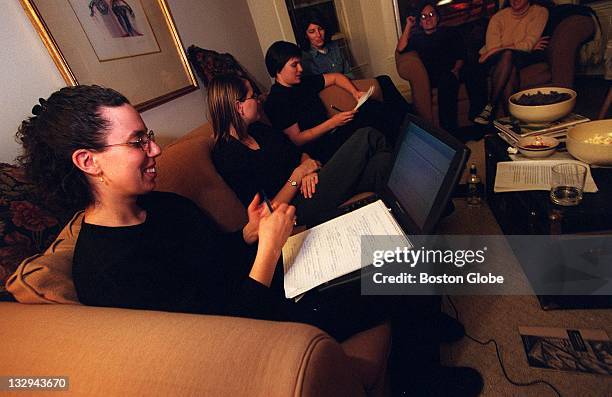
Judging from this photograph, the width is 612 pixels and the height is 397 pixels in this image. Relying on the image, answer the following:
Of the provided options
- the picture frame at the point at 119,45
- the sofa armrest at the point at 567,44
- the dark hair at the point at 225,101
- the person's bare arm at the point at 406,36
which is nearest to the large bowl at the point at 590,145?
the dark hair at the point at 225,101

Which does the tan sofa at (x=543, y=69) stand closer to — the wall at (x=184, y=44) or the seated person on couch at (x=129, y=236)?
the wall at (x=184, y=44)

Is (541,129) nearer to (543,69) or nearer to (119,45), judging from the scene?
(543,69)

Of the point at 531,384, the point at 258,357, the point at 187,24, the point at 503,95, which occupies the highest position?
the point at 187,24

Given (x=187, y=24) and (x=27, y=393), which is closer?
(x=27, y=393)

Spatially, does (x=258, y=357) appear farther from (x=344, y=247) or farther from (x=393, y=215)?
(x=393, y=215)

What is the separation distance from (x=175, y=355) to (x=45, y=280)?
0.39 m

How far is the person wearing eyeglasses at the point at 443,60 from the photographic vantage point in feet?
8.48

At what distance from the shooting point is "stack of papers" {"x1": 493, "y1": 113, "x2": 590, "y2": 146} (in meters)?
1.22

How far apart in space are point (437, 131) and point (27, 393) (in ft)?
3.03

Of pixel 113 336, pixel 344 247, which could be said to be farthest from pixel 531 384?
pixel 113 336

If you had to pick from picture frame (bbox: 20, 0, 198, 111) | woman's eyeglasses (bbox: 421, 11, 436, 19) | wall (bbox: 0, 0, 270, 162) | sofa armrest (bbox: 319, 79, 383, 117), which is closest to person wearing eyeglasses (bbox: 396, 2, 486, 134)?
woman's eyeglasses (bbox: 421, 11, 436, 19)

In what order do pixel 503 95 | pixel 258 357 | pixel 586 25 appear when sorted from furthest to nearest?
pixel 503 95
pixel 586 25
pixel 258 357

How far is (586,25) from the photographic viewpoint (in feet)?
7.44

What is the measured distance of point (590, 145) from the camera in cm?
98
